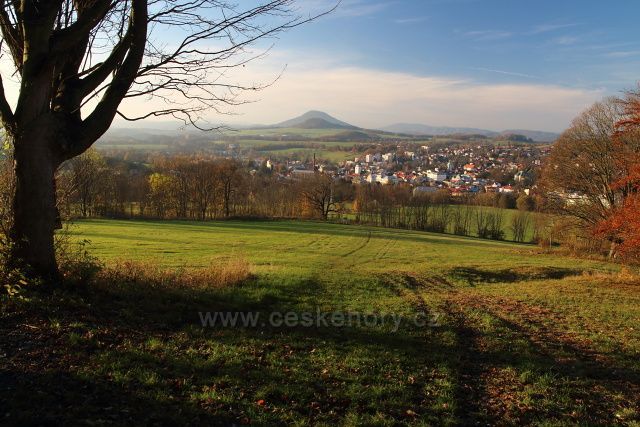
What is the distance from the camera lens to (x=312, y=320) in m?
9.21

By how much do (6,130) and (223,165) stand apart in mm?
61614

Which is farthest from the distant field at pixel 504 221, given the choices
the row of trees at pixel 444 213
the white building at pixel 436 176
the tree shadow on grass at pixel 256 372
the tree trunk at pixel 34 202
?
the tree trunk at pixel 34 202

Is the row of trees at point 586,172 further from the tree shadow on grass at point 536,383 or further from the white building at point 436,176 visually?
the white building at point 436,176

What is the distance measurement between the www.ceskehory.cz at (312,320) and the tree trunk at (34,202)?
2999mm

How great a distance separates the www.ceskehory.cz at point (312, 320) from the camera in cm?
839

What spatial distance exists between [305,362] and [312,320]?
2802mm

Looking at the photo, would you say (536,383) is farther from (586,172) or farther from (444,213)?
(444,213)

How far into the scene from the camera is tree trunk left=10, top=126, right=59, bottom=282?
7082 mm

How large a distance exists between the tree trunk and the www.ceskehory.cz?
300 cm

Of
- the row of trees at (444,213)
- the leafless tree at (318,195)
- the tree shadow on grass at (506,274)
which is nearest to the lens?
the tree shadow on grass at (506,274)

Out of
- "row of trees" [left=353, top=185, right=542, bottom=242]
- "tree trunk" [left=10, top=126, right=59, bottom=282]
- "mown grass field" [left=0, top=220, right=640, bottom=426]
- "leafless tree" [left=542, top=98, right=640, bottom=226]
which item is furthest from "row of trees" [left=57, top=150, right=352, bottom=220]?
"mown grass field" [left=0, top=220, right=640, bottom=426]

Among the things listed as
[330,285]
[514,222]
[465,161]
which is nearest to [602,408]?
[330,285]

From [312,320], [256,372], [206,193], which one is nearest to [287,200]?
[206,193]

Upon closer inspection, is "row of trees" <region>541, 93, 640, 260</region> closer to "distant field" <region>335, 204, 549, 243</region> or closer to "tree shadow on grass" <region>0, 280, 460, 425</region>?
"distant field" <region>335, 204, 549, 243</region>
